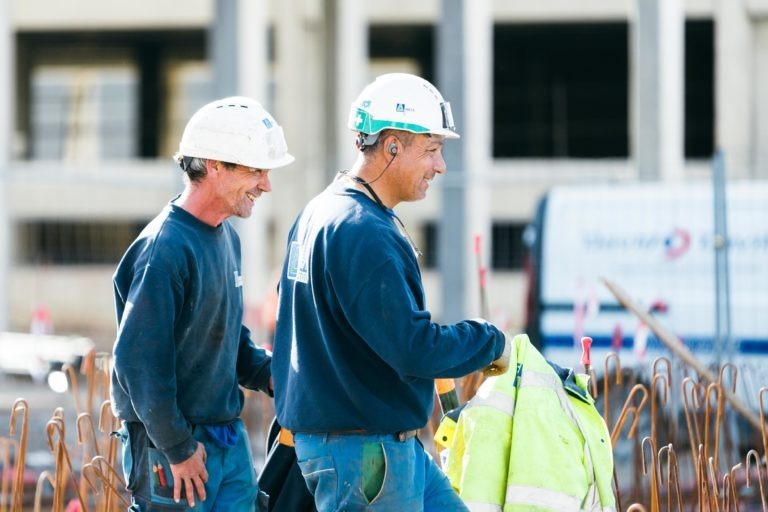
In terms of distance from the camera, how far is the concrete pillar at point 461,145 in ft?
45.8

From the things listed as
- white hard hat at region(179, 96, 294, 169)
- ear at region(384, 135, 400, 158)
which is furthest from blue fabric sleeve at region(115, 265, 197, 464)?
ear at region(384, 135, 400, 158)

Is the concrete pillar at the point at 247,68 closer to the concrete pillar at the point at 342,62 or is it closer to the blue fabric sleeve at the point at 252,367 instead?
the concrete pillar at the point at 342,62

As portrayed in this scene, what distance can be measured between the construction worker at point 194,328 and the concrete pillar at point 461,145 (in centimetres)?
886

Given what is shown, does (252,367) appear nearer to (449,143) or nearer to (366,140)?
(366,140)

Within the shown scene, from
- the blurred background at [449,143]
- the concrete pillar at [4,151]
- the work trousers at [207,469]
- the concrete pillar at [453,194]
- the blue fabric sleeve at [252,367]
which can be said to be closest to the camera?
the work trousers at [207,469]

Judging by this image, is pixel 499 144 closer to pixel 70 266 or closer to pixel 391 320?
pixel 70 266

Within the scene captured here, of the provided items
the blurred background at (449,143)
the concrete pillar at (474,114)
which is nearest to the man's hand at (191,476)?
the blurred background at (449,143)

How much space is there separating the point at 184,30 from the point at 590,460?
83.8 ft

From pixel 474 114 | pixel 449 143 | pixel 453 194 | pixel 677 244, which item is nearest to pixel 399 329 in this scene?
pixel 677 244

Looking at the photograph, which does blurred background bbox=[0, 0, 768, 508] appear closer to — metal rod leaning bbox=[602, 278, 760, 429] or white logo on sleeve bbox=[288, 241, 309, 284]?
metal rod leaning bbox=[602, 278, 760, 429]

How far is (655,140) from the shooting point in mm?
13719

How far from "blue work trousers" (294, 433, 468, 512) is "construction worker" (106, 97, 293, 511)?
0.39 meters

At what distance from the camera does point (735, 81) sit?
73.9 ft

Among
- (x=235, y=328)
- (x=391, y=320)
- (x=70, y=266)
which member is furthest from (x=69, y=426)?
(x=70, y=266)
